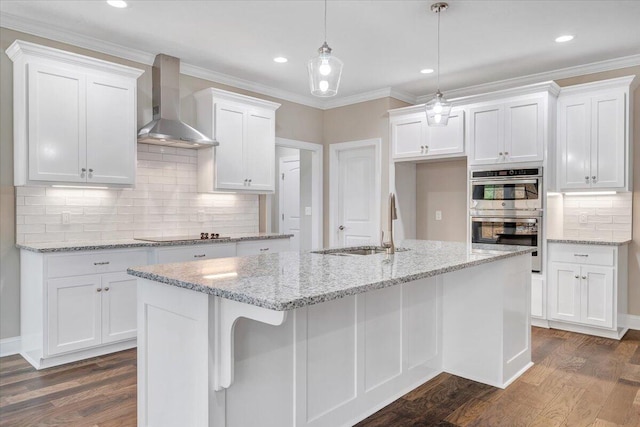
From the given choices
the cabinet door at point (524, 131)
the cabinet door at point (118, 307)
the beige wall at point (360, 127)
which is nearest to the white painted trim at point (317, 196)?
the beige wall at point (360, 127)

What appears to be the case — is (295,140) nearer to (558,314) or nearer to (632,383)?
(558,314)

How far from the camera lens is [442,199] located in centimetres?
564

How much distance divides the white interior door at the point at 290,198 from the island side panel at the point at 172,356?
521cm

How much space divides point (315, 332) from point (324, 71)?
4.49 feet

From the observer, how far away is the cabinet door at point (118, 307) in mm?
3496

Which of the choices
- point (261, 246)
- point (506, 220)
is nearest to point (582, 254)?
point (506, 220)

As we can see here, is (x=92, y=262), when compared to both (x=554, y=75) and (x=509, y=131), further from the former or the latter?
(x=554, y=75)

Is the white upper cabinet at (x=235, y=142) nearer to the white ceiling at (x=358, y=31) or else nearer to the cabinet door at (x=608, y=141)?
the white ceiling at (x=358, y=31)

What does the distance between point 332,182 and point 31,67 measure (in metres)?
3.70

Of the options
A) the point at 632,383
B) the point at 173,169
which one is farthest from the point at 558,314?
the point at 173,169

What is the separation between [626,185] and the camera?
4145 millimetres

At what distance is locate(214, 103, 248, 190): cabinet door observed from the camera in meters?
4.57

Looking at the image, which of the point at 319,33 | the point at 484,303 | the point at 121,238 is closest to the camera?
the point at 484,303

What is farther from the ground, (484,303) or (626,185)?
(626,185)
